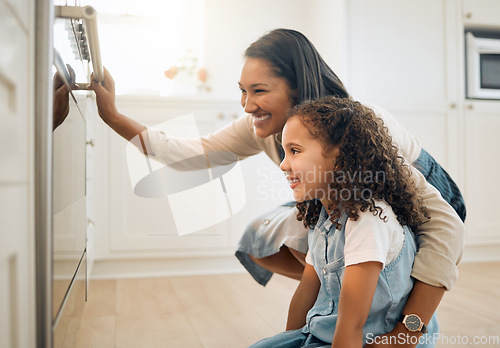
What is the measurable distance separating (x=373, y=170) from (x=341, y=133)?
10cm

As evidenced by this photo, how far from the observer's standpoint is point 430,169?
47.3 inches

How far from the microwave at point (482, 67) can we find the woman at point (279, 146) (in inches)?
63.4

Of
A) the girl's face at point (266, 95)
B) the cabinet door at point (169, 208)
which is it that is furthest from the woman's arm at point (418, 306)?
the cabinet door at point (169, 208)

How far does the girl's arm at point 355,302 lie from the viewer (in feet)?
2.70

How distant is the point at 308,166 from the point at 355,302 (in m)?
0.28

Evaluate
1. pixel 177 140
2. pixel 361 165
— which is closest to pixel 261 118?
pixel 177 140

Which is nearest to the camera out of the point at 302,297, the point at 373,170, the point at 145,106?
the point at 373,170

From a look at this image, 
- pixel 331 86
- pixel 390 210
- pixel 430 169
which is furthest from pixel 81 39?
pixel 430 169

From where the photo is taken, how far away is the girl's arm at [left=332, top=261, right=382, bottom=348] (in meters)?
0.82

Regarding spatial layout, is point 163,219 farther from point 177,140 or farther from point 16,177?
point 16,177

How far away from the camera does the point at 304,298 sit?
1.10 m

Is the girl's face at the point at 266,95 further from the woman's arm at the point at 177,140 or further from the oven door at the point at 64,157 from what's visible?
the oven door at the point at 64,157

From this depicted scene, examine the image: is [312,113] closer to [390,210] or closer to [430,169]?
[390,210]

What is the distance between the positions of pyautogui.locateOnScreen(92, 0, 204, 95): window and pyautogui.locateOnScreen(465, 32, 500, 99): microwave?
155cm
